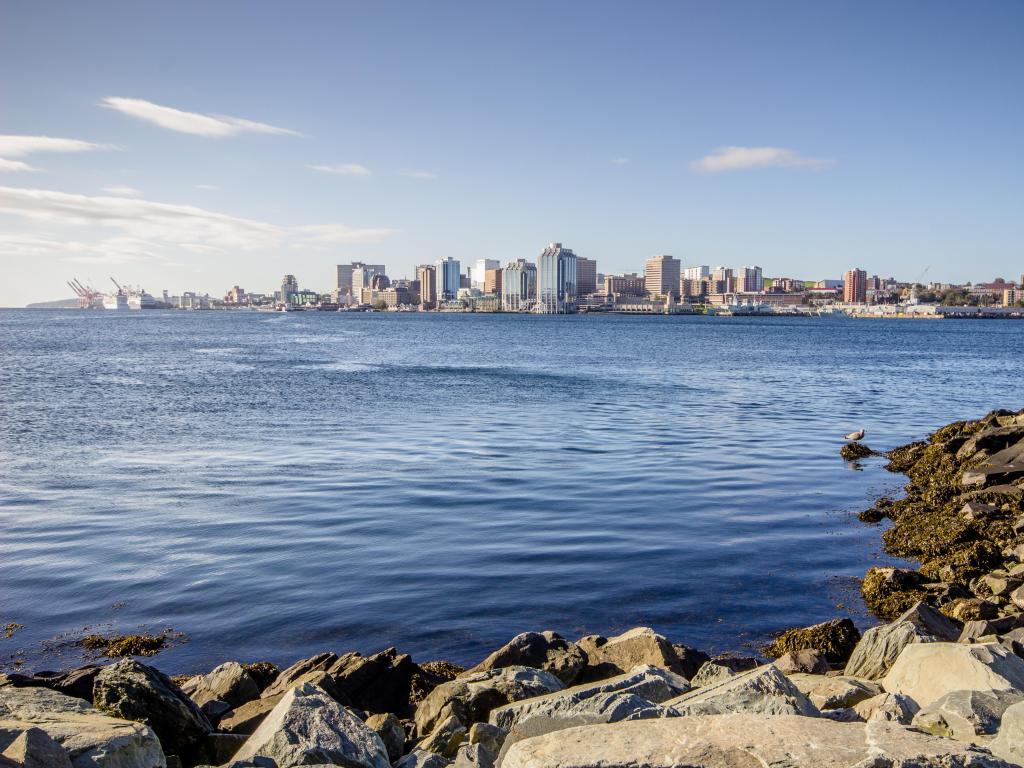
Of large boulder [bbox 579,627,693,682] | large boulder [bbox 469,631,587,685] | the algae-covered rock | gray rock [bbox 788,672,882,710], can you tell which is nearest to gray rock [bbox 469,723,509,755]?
large boulder [bbox 469,631,587,685]

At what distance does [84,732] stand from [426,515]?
954cm

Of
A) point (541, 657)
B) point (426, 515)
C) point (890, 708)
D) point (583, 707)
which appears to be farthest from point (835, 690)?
point (426, 515)

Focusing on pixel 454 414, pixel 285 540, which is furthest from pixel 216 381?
pixel 285 540

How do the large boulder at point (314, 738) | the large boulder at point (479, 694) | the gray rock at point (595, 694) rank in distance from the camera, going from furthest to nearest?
the large boulder at point (479, 694) < the gray rock at point (595, 694) < the large boulder at point (314, 738)

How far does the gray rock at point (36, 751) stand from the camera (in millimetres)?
4398

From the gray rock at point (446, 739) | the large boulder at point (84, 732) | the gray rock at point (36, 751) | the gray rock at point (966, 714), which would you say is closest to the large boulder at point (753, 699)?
the gray rock at point (966, 714)

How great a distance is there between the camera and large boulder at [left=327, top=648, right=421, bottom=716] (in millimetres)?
7488

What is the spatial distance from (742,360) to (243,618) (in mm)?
57363

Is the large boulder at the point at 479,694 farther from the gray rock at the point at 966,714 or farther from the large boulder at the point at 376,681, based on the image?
the gray rock at the point at 966,714

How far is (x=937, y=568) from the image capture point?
11.8 metres

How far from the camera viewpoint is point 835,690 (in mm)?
6633

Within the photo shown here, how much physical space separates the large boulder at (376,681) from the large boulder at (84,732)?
2.12 m

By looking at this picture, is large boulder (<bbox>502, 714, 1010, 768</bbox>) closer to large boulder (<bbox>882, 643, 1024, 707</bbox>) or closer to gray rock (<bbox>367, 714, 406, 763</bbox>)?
large boulder (<bbox>882, 643, 1024, 707</bbox>)

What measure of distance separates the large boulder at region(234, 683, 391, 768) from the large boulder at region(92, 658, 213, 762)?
1.74ft
